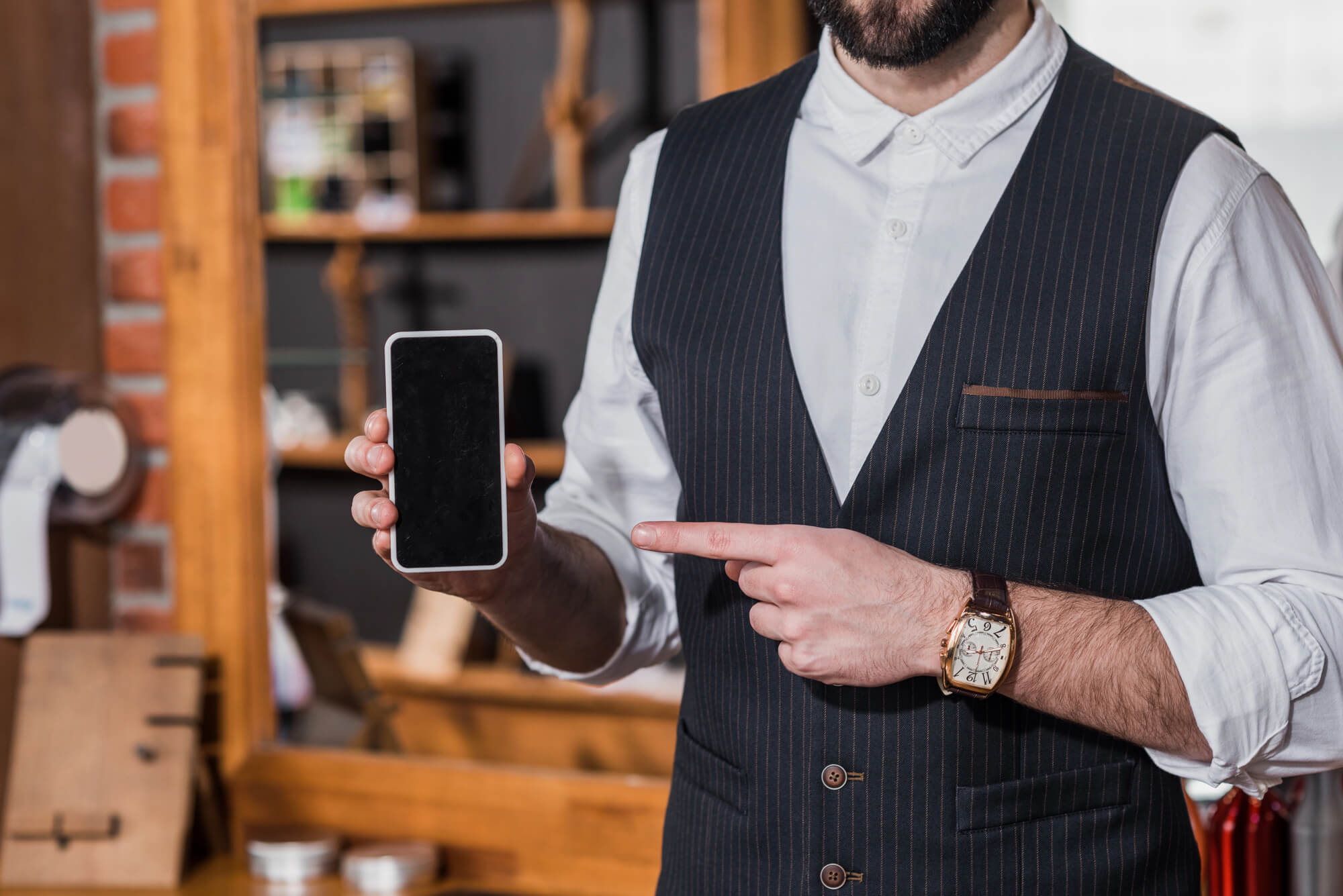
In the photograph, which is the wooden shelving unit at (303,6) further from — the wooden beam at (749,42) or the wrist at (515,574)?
the wrist at (515,574)

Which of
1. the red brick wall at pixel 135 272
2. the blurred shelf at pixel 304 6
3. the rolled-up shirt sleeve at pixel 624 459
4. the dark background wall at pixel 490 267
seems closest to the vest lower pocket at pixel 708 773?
the rolled-up shirt sleeve at pixel 624 459

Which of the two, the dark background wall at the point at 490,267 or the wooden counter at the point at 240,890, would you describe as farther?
the dark background wall at the point at 490,267

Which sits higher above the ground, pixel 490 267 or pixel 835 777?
pixel 490 267

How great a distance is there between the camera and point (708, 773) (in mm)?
1006

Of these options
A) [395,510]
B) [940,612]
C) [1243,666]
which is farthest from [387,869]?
[1243,666]

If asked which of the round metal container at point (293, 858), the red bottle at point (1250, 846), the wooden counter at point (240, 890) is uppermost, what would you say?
the red bottle at point (1250, 846)

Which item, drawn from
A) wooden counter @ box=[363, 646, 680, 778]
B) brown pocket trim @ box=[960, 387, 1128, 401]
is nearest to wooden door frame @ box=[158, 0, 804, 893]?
wooden counter @ box=[363, 646, 680, 778]

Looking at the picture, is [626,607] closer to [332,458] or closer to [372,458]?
[372,458]

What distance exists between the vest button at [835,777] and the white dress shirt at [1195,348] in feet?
0.69

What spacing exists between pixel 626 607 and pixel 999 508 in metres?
0.37

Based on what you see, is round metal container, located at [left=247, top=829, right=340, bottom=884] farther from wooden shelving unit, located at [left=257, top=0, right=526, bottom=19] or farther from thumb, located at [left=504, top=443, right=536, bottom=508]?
wooden shelving unit, located at [left=257, top=0, right=526, bottom=19]

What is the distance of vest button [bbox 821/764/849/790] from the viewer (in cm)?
91

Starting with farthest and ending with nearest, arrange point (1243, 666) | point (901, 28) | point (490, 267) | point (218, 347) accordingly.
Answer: point (490, 267), point (218, 347), point (901, 28), point (1243, 666)

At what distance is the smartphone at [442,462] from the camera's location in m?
Result: 0.84
